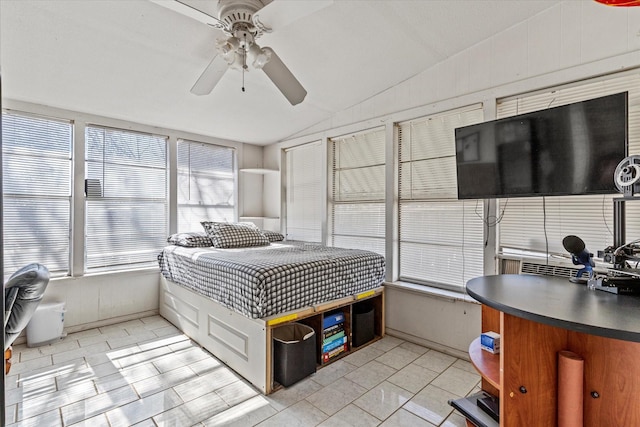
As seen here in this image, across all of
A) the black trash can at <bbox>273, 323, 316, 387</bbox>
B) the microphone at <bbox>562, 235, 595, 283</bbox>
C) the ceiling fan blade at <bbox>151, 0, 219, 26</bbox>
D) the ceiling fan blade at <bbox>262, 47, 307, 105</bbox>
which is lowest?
the black trash can at <bbox>273, 323, 316, 387</bbox>

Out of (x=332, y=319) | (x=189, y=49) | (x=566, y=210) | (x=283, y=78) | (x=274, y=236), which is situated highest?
(x=189, y=49)

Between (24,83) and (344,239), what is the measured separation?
333cm

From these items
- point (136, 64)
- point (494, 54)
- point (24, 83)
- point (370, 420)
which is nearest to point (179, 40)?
point (136, 64)

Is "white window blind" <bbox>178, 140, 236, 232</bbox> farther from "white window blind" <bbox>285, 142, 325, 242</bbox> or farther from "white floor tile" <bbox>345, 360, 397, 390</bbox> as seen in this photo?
"white floor tile" <bbox>345, 360, 397, 390</bbox>

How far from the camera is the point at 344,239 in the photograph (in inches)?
153


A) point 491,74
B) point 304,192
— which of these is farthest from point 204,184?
point 491,74

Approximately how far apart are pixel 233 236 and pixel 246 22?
7.83 ft

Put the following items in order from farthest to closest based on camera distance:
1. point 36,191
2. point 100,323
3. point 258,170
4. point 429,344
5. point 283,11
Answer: point 258,170
point 100,323
point 36,191
point 429,344
point 283,11

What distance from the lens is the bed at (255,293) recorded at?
2.28 meters

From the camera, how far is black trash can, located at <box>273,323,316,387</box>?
2344mm

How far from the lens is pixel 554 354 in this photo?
136 cm

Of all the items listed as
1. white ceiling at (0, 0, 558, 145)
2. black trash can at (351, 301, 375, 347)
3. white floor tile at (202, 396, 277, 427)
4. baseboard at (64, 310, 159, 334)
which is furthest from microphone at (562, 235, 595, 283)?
baseboard at (64, 310, 159, 334)

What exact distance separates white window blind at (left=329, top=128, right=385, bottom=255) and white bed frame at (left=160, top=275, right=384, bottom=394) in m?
0.72

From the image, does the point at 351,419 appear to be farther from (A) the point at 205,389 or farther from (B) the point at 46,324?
(B) the point at 46,324
